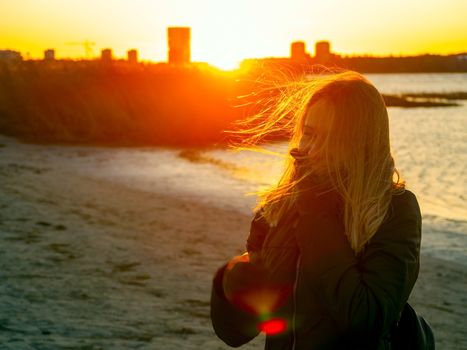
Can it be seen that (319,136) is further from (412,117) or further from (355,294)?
(412,117)

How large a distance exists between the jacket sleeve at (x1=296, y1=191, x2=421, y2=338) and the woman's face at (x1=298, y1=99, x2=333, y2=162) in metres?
0.19

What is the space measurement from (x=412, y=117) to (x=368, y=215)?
46.8m

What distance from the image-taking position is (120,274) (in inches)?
272

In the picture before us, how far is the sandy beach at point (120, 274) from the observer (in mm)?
5039

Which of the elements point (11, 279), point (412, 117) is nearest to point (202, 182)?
point (11, 279)

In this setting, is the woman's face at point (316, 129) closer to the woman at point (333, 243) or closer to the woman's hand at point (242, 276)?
the woman at point (333, 243)

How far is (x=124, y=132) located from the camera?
29406mm

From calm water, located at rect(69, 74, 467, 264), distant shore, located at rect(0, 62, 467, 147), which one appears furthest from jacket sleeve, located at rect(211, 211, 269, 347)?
distant shore, located at rect(0, 62, 467, 147)

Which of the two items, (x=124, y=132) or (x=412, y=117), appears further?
(x=412, y=117)

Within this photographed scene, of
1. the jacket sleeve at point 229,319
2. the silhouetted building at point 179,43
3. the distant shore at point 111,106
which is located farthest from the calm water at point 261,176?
the silhouetted building at point 179,43

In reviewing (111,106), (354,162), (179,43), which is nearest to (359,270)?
(354,162)

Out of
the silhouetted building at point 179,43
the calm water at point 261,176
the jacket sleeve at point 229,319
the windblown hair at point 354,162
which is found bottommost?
the calm water at point 261,176

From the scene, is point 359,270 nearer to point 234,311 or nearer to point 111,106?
point 234,311

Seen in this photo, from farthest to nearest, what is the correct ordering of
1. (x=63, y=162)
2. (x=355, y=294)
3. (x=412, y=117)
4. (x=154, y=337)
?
(x=412, y=117), (x=63, y=162), (x=154, y=337), (x=355, y=294)
